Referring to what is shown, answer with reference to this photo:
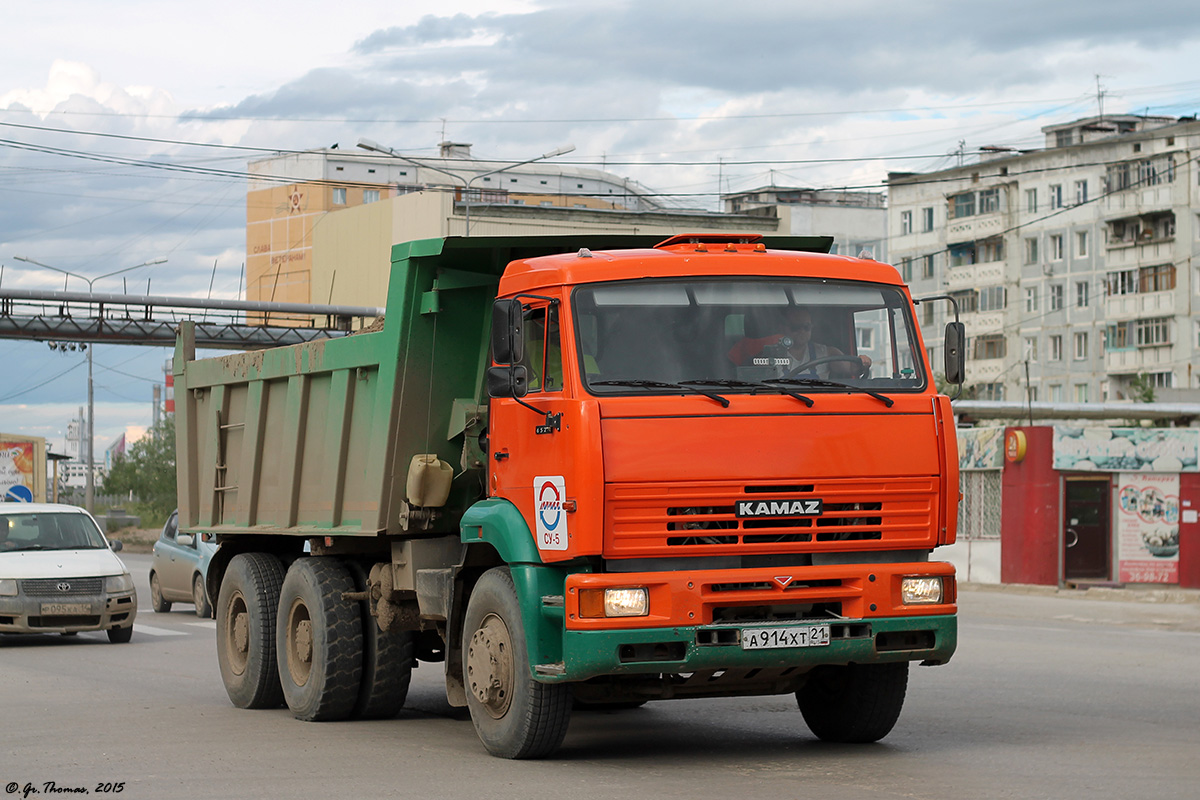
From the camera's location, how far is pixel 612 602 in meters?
8.36

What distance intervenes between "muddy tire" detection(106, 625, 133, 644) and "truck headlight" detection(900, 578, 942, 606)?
492 inches

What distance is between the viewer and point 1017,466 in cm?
3077

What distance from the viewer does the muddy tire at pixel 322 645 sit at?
37.1 feet

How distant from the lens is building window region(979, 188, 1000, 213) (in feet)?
294

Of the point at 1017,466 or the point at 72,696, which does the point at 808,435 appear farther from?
the point at 1017,466

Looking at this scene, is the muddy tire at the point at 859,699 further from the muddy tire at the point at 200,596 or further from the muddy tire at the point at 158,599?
the muddy tire at the point at 158,599

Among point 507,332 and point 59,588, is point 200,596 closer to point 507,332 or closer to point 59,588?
point 59,588

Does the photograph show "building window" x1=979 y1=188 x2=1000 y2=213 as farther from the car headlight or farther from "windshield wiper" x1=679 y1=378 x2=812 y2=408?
"windshield wiper" x1=679 y1=378 x2=812 y2=408

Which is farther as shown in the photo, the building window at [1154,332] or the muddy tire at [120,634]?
the building window at [1154,332]

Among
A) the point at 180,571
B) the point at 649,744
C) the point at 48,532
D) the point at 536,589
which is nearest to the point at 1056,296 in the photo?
the point at 180,571

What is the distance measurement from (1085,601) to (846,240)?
7925 centimetres

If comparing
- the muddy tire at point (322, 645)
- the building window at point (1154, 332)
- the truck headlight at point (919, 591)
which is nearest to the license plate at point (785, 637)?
the truck headlight at point (919, 591)

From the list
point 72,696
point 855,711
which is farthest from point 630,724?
point 72,696

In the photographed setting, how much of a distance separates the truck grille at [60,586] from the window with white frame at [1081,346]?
73790mm
